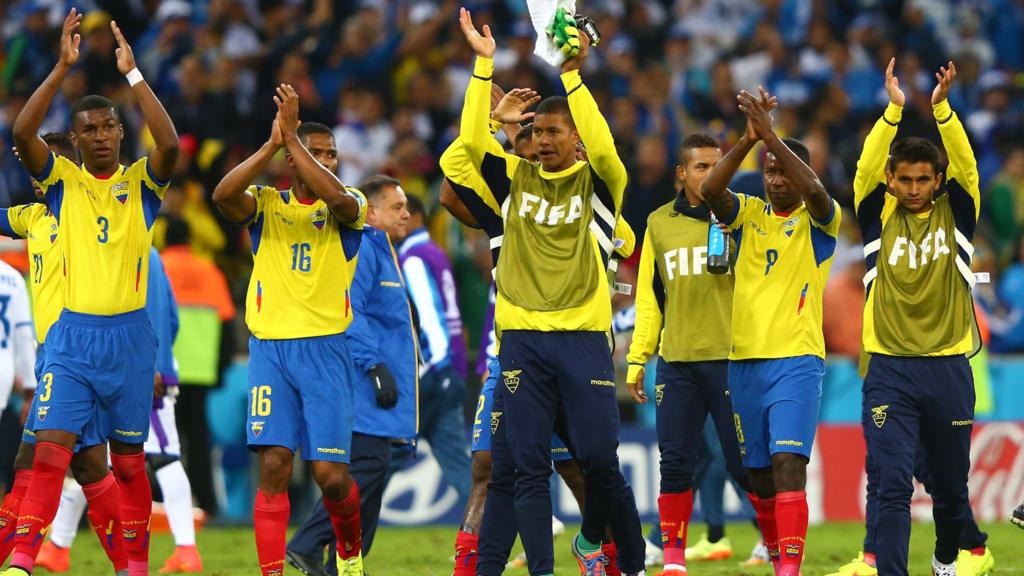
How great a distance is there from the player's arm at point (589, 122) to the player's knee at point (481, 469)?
2324 millimetres

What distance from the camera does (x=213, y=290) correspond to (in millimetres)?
15469

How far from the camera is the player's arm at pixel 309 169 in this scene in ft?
30.0

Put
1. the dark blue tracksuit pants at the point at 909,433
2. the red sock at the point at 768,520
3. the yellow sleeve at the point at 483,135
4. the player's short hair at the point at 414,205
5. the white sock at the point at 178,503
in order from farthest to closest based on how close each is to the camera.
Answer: the player's short hair at the point at 414,205 → the white sock at the point at 178,503 → the red sock at the point at 768,520 → the dark blue tracksuit pants at the point at 909,433 → the yellow sleeve at the point at 483,135

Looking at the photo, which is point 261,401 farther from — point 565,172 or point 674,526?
point 674,526

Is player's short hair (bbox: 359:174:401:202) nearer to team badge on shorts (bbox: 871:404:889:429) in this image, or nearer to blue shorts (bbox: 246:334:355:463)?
blue shorts (bbox: 246:334:355:463)

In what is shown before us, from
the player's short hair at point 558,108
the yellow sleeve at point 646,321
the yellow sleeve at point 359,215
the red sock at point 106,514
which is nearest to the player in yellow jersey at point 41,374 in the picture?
the red sock at point 106,514

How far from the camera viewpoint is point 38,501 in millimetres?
9266

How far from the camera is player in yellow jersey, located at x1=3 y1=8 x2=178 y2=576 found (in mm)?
9320

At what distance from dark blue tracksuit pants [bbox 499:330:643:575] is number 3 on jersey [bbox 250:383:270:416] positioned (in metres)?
1.42

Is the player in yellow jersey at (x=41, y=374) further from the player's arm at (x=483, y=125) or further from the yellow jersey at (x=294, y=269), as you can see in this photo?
the player's arm at (x=483, y=125)

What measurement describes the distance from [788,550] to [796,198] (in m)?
2.13

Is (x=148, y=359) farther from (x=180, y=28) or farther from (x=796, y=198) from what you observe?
(x=180, y=28)

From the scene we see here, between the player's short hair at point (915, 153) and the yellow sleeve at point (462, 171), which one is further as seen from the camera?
the player's short hair at point (915, 153)

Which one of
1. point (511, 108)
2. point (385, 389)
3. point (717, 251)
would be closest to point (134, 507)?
point (385, 389)
